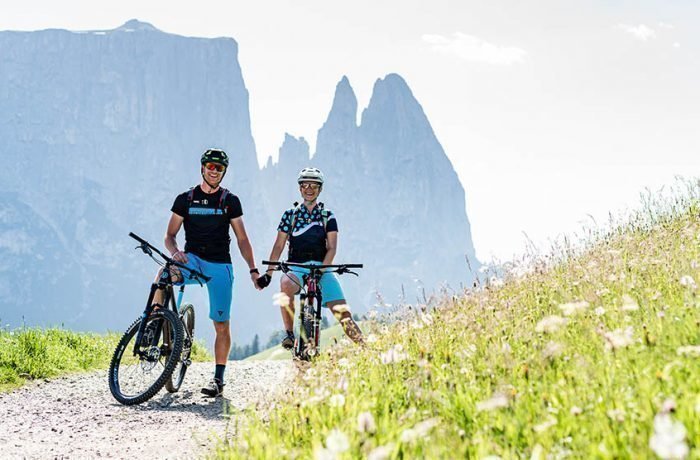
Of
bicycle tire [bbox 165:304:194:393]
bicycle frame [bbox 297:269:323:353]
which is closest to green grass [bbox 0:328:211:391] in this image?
bicycle tire [bbox 165:304:194:393]

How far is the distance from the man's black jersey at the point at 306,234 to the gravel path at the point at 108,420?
186 cm

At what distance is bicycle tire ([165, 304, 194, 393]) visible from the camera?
8164mm

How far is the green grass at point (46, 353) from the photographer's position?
955cm

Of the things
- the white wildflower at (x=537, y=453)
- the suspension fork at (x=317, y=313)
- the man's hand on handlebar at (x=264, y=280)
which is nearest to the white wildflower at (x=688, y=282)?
the white wildflower at (x=537, y=453)

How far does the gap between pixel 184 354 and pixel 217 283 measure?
1.04 m

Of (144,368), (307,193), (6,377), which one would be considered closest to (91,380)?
→ (6,377)

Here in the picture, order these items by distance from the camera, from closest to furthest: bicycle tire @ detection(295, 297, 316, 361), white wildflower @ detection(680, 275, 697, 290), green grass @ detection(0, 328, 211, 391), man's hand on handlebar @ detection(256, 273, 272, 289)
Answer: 1. white wildflower @ detection(680, 275, 697, 290)
2. bicycle tire @ detection(295, 297, 316, 361)
3. man's hand on handlebar @ detection(256, 273, 272, 289)
4. green grass @ detection(0, 328, 211, 391)

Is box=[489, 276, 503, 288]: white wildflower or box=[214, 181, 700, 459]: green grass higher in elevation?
box=[489, 276, 503, 288]: white wildflower

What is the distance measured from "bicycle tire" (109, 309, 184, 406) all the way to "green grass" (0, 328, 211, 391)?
2.13 meters

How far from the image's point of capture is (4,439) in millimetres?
6137

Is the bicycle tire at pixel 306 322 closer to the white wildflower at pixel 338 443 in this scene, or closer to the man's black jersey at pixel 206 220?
the man's black jersey at pixel 206 220

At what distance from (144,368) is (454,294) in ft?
13.1

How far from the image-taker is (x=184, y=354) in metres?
8.17

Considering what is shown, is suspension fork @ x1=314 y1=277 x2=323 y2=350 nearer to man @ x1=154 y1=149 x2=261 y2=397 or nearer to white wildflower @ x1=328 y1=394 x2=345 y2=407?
man @ x1=154 y1=149 x2=261 y2=397
